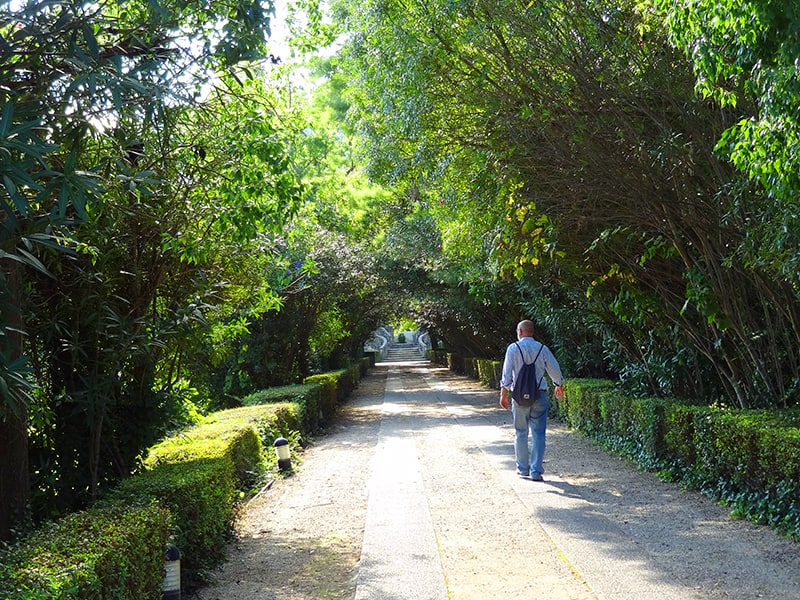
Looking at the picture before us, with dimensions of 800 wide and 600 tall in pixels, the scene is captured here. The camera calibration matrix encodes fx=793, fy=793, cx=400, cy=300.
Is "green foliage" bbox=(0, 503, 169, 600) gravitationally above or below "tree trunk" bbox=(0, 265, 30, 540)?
below

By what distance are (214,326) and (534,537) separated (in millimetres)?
→ 3855

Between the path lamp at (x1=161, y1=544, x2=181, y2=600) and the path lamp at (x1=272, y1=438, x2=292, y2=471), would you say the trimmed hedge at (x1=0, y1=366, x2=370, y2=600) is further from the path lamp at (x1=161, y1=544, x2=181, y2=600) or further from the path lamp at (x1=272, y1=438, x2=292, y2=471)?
the path lamp at (x1=272, y1=438, x2=292, y2=471)

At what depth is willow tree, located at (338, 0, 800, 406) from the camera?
7.52 meters

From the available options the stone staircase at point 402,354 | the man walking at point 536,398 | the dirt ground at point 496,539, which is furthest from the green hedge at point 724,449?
the stone staircase at point 402,354

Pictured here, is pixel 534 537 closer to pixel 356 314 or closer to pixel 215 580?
pixel 215 580

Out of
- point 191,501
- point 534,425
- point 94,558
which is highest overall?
point 534,425

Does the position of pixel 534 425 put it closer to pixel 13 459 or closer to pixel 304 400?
pixel 13 459

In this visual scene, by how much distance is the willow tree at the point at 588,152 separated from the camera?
7520 millimetres

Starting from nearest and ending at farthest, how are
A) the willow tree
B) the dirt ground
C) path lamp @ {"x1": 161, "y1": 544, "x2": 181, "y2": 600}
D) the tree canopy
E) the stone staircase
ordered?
the tree canopy
path lamp @ {"x1": 161, "y1": 544, "x2": 181, "y2": 600}
the dirt ground
the willow tree
the stone staircase

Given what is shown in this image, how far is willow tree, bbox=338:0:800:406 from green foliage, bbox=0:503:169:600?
514 centimetres

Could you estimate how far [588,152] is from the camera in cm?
796

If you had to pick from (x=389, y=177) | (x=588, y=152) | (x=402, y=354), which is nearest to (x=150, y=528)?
(x=588, y=152)

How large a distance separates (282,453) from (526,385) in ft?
12.0

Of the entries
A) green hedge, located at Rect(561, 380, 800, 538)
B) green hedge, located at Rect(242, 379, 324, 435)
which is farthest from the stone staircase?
green hedge, located at Rect(561, 380, 800, 538)
